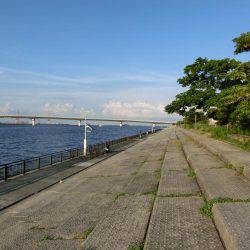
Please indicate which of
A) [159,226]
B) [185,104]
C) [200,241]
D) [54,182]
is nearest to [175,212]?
[159,226]

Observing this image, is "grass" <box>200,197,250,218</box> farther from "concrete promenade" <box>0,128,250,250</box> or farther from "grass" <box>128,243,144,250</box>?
"grass" <box>128,243,144,250</box>

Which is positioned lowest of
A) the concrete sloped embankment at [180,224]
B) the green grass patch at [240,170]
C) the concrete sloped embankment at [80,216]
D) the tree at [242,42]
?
the concrete sloped embankment at [80,216]

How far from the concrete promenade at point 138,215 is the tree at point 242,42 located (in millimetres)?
6738

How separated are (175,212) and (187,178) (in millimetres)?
5875

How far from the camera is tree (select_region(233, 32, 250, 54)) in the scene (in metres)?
18.2

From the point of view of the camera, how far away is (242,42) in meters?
18.4

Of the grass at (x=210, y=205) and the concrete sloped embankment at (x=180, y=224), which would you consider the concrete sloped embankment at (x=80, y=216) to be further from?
the grass at (x=210, y=205)

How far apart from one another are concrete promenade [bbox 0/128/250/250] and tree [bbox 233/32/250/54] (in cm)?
674

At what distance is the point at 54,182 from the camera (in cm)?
1845

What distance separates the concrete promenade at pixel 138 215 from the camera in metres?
7.64

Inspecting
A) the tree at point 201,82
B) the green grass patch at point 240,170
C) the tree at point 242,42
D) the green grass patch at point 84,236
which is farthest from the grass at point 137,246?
the tree at point 201,82

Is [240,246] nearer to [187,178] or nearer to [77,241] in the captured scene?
[77,241]

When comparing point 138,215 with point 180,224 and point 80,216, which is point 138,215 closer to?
point 180,224

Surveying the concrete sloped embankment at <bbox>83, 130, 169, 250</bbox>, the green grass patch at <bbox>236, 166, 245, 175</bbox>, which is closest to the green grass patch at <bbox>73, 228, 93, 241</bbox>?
the concrete sloped embankment at <bbox>83, 130, 169, 250</bbox>
